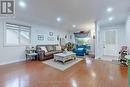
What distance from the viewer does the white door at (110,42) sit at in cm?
746

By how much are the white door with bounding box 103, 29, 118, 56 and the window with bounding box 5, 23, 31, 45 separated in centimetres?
603

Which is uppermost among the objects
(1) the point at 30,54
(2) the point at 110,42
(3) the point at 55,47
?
(2) the point at 110,42

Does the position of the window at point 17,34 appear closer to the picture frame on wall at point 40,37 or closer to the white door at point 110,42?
the picture frame on wall at point 40,37

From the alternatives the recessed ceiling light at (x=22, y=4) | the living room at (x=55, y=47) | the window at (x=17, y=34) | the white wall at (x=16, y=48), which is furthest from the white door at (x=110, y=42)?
the recessed ceiling light at (x=22, y=4)

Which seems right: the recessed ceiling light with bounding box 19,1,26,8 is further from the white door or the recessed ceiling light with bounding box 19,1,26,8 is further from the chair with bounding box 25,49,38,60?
the white door

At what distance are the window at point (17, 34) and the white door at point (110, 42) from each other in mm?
6032

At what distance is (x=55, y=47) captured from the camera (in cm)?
744

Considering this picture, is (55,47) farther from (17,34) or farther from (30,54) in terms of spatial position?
(17,34)

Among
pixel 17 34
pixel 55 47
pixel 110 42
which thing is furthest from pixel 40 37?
pixel 110 42

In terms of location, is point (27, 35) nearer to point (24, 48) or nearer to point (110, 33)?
point (24, 48)

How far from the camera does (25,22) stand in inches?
226

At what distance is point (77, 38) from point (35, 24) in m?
4.82

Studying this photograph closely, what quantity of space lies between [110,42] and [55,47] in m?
4.48

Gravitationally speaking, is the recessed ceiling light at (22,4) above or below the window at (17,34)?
above
